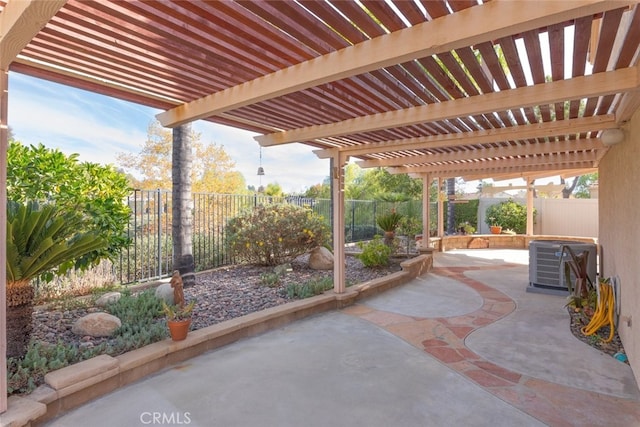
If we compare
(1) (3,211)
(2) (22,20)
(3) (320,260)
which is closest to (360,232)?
(3) (320,260)

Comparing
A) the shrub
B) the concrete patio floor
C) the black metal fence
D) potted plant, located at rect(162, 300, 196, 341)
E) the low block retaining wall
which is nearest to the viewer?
the concrete patio floor

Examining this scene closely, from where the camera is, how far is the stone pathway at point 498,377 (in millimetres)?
2732

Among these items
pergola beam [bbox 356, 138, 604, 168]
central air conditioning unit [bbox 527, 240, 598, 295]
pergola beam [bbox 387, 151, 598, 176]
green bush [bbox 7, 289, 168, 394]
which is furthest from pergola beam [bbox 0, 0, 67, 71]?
pergola beam [bbox 387, 151, 598, 176]

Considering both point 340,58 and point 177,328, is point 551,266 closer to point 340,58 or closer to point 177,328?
point 340,58

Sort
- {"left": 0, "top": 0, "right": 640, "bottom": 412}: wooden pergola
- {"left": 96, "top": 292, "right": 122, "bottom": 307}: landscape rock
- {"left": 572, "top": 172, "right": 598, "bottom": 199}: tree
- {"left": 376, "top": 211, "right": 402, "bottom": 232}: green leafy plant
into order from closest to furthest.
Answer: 1. {"left": 0, "top": 0, "right": 640, "bottom": 412}: wooden pergola
2. {"left": 96, "top": 292, "right": 122, "bottom": 307}: landscape rock
3. {"left": 376, "top": 211, "right": 402, "bottom": 232}: green leafy plant
4. {"left": 572, "top": 172, "right": 598, "bottom": 199}: tree

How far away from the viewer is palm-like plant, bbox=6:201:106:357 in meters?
2.96

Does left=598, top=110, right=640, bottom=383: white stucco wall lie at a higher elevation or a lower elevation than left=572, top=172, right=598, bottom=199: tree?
lower

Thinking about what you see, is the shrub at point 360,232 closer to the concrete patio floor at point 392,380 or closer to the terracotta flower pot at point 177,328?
the concrete patio floor at point 392,380

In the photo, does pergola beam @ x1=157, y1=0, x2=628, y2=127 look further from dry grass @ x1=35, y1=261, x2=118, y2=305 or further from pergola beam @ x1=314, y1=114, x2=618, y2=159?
dry grass @ x1=35, y1=261, x2=118, y2=305

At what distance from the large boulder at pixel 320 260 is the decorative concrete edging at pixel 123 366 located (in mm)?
2771

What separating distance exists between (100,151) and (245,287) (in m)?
23.8

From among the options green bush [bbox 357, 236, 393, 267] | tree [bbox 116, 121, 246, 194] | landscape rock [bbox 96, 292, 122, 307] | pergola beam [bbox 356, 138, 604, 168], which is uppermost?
tree [bbox 116, 121, 246, 194]

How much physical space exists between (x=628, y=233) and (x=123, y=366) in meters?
4.90

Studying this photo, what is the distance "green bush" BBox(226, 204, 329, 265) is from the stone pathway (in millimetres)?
2592
